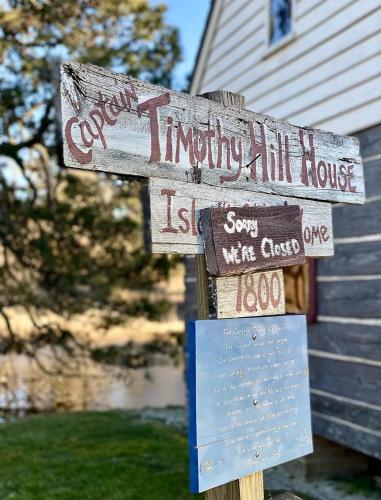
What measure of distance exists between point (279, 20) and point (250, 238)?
4.39 metres

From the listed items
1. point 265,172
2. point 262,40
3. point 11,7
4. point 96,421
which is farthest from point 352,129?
point 11,7

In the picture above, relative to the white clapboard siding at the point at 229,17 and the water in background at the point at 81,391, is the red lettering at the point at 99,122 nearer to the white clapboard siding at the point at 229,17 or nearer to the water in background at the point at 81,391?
the white clapboard siding at the point at 229,17

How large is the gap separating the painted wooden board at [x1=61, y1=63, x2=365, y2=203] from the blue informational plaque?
2.19ft

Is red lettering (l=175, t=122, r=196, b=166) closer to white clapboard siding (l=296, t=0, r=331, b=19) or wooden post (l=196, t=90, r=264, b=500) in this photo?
wooden post (l=196, t=90, r=264, b=500)

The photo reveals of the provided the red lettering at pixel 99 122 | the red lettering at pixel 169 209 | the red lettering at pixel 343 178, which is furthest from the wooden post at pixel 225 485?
the red lettering at pixel 343 178

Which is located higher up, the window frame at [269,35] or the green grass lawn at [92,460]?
the window frame at [269,35]

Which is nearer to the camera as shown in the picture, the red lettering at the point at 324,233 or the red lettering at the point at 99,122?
the red lettering at the point at 99,122

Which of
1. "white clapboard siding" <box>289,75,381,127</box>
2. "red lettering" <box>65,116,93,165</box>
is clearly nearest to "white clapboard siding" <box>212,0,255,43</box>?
"white clapboard siding" <box>289,75,381,127</box>

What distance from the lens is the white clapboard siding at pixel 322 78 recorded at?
4.95 metres

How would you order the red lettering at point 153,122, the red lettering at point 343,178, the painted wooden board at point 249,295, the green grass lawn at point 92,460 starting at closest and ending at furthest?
the red lettering at point 153,122 → the painted wooden board at point 249,295 → the red lettering at point 343,178 → the green grass lawn at point 92,460

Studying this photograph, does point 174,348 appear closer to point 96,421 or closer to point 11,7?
point 96,421

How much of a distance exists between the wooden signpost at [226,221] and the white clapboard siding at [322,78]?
2305 millimetres

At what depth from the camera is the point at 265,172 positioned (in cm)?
284

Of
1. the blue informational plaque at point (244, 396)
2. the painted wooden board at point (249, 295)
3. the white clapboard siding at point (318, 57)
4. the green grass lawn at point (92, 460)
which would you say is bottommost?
the green grass lawn at point (92, 460)
